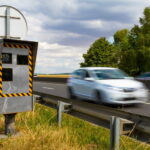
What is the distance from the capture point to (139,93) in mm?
11711

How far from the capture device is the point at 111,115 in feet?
19.1

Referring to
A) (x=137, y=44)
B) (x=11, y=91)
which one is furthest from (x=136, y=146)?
(x=137, y=44)

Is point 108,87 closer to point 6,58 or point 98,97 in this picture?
point 98,97

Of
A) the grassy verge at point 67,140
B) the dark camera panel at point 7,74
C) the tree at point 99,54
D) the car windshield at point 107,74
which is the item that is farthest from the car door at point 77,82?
the tree at point 99,54

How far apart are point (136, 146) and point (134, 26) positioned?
5455 centimetres

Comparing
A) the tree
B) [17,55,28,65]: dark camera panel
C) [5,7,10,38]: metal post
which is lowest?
[17,55,28,65]: dark camera panel

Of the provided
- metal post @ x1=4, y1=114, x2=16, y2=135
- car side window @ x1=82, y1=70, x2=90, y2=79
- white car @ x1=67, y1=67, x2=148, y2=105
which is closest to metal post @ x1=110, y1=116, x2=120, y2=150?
metal post @ x1=4, y1=114, x2=16, y2=135

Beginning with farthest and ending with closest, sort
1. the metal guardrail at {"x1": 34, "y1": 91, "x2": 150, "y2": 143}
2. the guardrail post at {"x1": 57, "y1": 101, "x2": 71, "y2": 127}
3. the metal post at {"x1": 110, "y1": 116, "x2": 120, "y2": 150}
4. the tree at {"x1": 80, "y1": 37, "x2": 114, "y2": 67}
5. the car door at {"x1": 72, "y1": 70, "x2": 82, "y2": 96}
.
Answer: the tree at {"x1": 80, "y1": 37, "x2": 114, "y2": 67} → the car door at {"x1": 72, "y1": 70, "x2": 82, "y2": 96} → the guardrail post at {"x1": 57, "y1": 101, "x2": 71, "y2": 127} → the metal post at {"x1": 110, "y1": 116, "x2": 120, "y2": 150} → the metal guardrail at {"x1": 34, "y1": 91, "x2": 150, "y2": 143}

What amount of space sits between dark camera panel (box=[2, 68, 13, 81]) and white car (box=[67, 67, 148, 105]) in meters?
5.26

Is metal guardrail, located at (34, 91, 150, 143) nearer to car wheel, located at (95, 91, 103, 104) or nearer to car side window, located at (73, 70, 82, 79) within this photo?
car wheel, located at (95, 91, 103, 104)

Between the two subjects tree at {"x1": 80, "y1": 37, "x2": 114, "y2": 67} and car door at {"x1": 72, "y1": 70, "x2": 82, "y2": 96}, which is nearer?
car door at {"x1": 72, "y1": 70, "x2": 82, "y2": 96}

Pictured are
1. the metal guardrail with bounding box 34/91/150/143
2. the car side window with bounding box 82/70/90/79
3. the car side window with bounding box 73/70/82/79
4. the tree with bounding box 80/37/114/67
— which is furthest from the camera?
the tree with bounding box 80/37/114/67

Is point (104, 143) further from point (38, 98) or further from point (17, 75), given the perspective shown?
point (38, 98)

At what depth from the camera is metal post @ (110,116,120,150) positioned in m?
5.28
